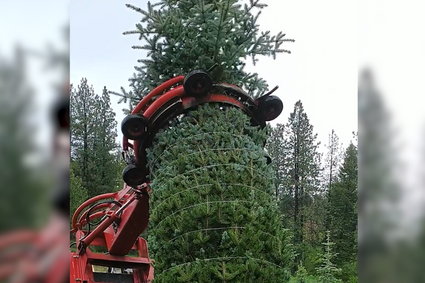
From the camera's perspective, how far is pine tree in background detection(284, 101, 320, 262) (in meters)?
4.43

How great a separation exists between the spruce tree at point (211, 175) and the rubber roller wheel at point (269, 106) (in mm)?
201

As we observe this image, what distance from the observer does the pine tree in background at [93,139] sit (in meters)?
4.47

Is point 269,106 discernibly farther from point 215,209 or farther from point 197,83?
point 215,209

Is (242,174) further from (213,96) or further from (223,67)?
(223,67)

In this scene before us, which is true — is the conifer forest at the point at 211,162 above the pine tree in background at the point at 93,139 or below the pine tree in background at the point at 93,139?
below

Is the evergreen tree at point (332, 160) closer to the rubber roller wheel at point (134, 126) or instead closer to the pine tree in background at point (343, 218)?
the pine tree in background at point (343, 218)

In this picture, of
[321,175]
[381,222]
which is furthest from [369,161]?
[321,175]

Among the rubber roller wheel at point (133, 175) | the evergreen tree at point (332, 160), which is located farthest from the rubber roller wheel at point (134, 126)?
the evergreen tree at point (332, 160)

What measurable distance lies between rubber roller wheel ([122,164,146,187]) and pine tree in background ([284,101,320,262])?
2.06 m

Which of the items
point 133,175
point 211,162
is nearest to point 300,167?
point 133,175

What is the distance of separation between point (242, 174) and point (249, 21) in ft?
3.12


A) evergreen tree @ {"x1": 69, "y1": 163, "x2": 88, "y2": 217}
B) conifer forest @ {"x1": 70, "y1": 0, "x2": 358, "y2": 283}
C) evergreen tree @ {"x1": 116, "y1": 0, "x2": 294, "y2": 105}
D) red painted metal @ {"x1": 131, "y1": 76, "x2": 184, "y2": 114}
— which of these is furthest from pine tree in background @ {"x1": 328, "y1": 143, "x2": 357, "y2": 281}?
evergreen tree @ {"x1": 69, "y1": 163, "x2": 88, "y2": 217}

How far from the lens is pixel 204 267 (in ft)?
6.06

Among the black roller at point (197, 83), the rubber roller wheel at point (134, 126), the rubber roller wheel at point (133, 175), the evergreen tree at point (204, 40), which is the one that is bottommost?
the rubber roller wheel at point (133, 175)
